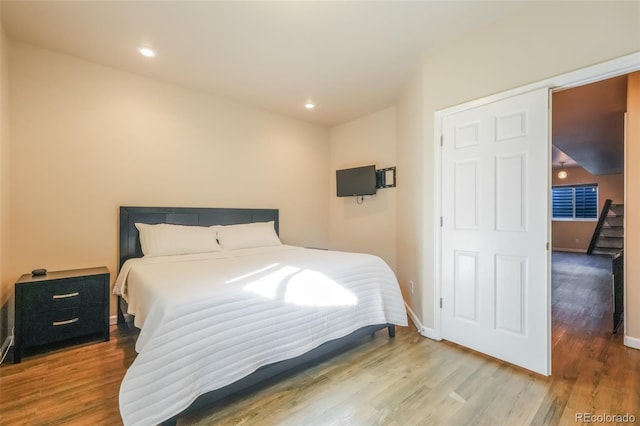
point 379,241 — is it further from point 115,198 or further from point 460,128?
point 115,198

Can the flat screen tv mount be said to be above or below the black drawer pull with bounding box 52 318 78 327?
above

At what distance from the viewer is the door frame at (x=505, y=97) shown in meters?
1.73

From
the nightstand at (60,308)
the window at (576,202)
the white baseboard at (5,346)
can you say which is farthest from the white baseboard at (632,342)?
the window at (576,202)

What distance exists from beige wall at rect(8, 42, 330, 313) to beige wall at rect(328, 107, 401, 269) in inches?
52.0

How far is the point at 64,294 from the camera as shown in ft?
7.79

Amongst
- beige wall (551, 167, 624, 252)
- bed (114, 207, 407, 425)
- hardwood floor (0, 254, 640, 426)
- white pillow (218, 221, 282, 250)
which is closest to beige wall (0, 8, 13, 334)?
hardwood floor (0, 254, 640, 426)

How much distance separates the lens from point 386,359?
227 cm

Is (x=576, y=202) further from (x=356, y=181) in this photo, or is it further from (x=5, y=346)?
(x=5, y=346)

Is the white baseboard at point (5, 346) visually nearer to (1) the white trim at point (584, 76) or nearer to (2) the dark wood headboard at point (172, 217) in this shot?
(2) the dark wood headboard at point (172, 217)

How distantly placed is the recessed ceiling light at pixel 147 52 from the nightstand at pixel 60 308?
6.78 feet

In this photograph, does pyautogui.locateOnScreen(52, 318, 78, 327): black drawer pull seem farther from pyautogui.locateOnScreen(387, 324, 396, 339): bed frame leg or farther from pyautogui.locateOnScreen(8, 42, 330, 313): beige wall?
pyautogui.locateOnScreen(387, 324, 396, 339): bed frame leg

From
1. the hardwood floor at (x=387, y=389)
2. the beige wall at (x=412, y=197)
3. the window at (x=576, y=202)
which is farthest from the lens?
the window at (x=576, y=202)

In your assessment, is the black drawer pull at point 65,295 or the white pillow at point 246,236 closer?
the black drawer pull at point 65,295

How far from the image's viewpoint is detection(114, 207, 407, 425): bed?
1.42m
